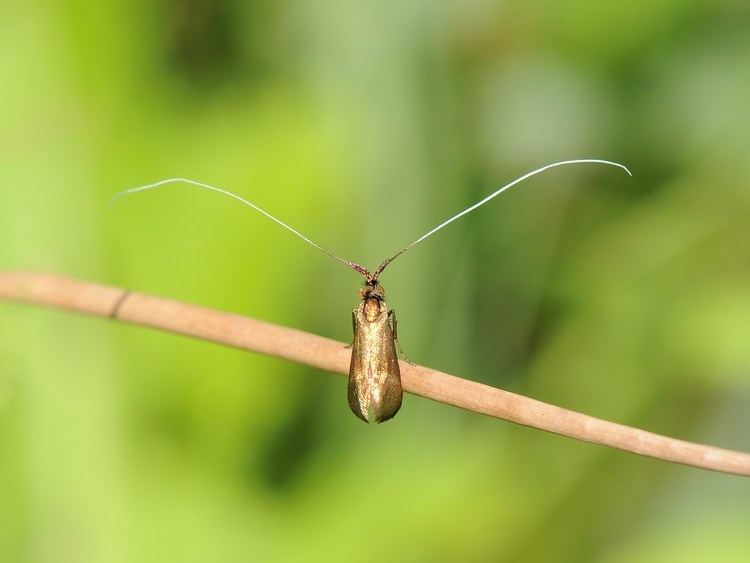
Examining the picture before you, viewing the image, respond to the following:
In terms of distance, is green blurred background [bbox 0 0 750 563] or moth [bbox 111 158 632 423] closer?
moth [bbox 111 158 632 423]

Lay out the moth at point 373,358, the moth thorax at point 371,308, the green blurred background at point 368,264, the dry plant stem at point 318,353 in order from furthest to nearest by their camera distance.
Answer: the green blurred background at point 368,264 → the moth thorax at point 371,308 → the moth at point 373,358 → the dry plant stem at point 318,353

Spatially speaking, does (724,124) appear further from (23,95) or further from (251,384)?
(23,95)

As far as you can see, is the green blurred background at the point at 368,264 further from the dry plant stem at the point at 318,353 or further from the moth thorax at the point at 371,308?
the dry plant stem at the point at 318,353

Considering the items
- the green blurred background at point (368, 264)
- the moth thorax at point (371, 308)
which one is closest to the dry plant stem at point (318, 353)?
the moth thorax at point (371, 308)

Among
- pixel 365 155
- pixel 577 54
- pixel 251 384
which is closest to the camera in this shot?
pixel 251 384

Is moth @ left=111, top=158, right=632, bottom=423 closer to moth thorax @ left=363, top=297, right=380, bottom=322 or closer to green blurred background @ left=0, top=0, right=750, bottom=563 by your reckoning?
moth thorax @ left=363, top=297, right=380, bottom=322

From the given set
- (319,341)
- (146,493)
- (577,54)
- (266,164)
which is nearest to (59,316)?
(146,493)

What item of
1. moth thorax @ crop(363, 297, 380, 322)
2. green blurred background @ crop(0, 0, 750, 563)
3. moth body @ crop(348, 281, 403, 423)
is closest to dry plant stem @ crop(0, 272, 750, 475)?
moth body @ crop(348, 281, 403, 423)
